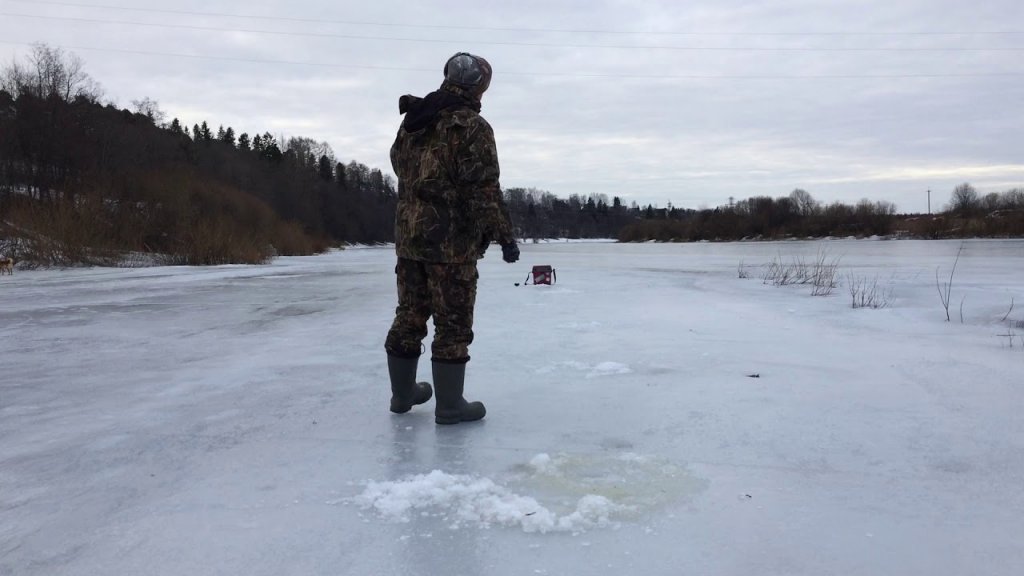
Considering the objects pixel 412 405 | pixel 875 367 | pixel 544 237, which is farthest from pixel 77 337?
pixel 544 237

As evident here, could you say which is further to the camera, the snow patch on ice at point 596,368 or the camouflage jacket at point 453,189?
the snow patch on ice at point 596,368

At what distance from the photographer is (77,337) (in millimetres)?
5285

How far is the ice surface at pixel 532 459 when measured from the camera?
165 centimetres

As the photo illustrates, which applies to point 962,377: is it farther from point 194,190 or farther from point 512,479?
point 194,190

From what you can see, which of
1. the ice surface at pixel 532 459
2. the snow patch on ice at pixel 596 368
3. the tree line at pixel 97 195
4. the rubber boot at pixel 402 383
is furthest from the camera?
the tree line at pixel 97 195

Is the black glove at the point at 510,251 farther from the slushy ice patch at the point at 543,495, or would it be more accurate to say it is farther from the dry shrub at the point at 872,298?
the dry shrub at the point at 872,298

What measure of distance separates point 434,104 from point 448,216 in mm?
468

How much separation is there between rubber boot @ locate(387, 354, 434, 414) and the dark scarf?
1.02 meters

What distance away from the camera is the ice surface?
1646 millimetres

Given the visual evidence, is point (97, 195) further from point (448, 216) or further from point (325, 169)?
point (325, 169)

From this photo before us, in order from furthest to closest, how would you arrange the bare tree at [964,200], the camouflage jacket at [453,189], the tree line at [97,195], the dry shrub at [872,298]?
the bare tree at [964,200], the tree line at [97,195], the dry shrub at [872,298], the camouflage jacket at [453,189]

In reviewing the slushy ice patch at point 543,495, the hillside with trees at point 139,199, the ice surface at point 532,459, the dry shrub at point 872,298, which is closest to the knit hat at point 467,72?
the ice surface at point 532,459

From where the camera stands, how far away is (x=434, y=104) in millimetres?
2678

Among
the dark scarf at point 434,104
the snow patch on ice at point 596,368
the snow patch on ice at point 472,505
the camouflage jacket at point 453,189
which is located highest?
the dark scarf at point 434,104
